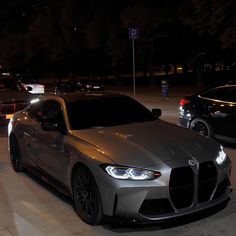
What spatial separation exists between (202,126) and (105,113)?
14.9 feet

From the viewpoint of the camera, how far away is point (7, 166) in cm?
953

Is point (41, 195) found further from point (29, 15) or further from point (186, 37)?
point (29, 15)

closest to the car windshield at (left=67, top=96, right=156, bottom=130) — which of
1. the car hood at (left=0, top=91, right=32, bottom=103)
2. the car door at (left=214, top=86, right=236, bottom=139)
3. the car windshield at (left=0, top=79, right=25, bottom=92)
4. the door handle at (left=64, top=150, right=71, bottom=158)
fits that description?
the door handle at (left=64, top=150, right=71, bottom=158)

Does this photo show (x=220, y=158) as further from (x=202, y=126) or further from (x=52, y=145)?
(x=202, y=126)

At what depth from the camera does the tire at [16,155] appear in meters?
8.68

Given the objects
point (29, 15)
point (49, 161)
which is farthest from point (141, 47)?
point (29, 15)

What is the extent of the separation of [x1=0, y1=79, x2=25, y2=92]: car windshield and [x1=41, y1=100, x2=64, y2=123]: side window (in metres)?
7.72

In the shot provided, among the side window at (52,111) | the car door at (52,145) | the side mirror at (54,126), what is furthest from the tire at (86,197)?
the side window at (52,111)

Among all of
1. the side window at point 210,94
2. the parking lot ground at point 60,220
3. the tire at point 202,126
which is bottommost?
the tire at point 202,126

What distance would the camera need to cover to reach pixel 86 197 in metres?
6.01

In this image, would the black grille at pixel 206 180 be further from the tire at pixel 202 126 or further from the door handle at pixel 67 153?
the tire at pixel 202 126

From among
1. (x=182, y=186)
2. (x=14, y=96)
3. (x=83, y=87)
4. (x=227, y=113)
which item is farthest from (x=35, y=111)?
(x=83, y=87)

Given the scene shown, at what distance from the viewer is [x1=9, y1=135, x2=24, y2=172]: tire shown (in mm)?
8680

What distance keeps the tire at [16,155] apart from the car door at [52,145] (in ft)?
3.74
